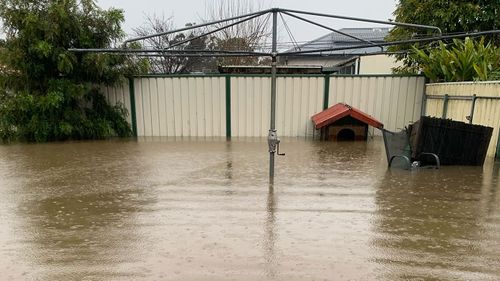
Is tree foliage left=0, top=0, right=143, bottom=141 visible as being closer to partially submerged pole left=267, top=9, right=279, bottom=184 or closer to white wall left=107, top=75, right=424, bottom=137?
white wall left=107, top=75, right=424, bottom=137

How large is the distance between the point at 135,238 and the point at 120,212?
744 millimetres

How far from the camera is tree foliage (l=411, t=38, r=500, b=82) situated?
695 cm

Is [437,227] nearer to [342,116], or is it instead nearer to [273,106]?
[273,106]

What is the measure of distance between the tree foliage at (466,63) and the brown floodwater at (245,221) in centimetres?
228

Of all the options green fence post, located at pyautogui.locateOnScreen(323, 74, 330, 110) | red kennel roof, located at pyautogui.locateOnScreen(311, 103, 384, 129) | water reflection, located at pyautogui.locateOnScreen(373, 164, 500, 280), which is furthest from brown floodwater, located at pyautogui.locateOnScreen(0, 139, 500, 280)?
green fence post, located at pyautogui.locateOnScreen(323, 74, 330, 110)

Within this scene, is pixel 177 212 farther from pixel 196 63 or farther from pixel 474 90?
pixel 196 63

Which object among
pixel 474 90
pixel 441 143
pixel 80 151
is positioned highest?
pixel 474 90

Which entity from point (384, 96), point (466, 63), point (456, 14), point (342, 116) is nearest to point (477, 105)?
point (466, 63)

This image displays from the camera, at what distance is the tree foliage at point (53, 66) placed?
7.47m

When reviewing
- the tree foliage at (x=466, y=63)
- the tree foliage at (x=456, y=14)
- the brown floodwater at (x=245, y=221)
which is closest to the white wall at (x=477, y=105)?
the tree foliage at (x=466, y=63)

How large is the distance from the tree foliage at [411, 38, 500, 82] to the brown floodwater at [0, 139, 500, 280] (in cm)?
228

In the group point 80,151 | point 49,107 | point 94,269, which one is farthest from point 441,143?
point 49,107

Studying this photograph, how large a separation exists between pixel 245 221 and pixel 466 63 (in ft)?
21.1

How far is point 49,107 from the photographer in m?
7.74
